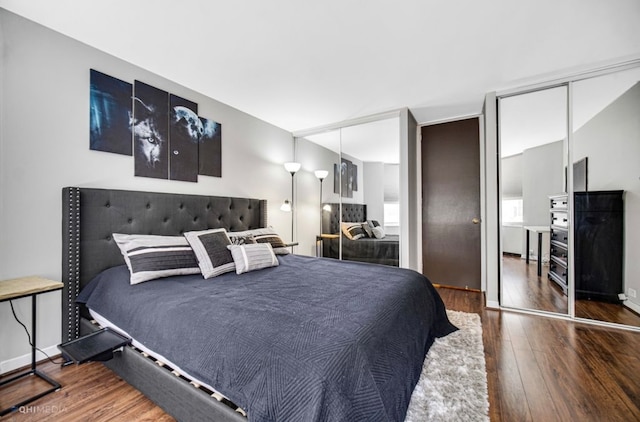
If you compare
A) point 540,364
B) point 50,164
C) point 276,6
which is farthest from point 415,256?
point 50,164

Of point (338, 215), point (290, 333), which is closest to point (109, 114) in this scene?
point (290, 333)

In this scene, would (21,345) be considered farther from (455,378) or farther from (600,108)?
(600,108)

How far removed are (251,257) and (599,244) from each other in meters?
3.48

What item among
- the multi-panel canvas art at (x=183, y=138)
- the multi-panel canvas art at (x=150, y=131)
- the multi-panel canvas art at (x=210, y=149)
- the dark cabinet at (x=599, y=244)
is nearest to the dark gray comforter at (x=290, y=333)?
the multi-panel canvas art at (x=150, y=131)

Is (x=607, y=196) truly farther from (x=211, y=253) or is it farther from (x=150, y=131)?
(x=150, y=131)

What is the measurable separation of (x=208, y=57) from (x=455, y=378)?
3.18 meters

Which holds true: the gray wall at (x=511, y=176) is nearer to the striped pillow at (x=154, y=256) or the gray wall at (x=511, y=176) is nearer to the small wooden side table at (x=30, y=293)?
the striped pillow at (x=154, y=256)

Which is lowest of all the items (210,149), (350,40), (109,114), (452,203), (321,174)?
(452,203)

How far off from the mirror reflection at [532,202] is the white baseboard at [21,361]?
4.29 m

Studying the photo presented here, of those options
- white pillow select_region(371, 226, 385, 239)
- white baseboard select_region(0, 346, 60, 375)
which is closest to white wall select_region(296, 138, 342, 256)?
white pillow select_region(371, 226, 385, 239)

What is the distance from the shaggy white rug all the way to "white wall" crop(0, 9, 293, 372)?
2.65 m

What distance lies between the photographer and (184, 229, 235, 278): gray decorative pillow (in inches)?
82.3

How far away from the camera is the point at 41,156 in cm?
192

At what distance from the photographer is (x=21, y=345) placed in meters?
1.85
